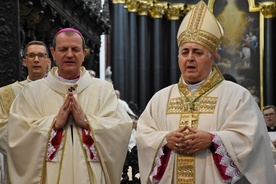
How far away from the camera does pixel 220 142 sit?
4309 millimetres

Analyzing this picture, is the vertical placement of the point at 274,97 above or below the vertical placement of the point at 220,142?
below

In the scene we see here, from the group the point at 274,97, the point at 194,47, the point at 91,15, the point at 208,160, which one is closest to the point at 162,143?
the point at 208,160

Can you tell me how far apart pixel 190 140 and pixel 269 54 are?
18244mm

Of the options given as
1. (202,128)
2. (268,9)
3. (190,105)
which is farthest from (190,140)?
(268,9)

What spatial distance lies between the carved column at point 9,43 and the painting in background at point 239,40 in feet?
52.4

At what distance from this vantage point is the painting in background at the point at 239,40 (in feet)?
74.7

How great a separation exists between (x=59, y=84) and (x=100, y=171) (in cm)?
78

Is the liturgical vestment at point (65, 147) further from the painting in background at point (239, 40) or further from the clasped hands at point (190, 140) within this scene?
the painting in background at point (239, 40)

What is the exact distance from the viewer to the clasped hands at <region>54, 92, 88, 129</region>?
4.61m

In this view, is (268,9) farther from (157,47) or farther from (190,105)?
(190,105)

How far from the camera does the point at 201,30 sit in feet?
15.5

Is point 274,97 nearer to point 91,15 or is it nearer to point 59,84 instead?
point 91,15

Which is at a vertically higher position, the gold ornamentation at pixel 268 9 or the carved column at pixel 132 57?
the gold ornamentation at pixel 268 9

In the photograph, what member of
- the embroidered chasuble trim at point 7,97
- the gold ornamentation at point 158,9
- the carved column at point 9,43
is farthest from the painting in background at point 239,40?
the embroidered chasuble trim at point 7,97
